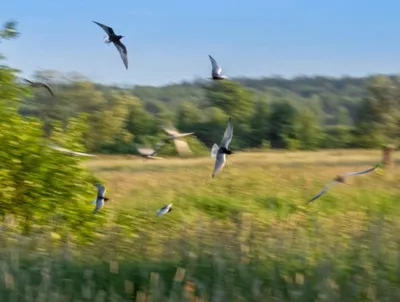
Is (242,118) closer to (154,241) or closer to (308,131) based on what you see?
(308,131)

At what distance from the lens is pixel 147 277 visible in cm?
470

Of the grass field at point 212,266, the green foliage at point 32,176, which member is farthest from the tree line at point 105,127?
the grass field at point 212,266

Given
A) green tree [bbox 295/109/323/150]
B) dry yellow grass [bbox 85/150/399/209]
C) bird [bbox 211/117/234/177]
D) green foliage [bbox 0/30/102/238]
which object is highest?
bird [bbox 211/117/234/177]

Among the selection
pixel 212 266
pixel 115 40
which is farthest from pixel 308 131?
pixel 212 266

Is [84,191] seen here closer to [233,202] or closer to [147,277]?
[147,277]

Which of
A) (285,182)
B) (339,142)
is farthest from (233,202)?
(339,142)

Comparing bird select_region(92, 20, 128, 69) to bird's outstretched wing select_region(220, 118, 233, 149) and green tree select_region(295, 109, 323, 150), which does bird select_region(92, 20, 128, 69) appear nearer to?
bird's outstretched wing select_region(220, 118, 233, 149)

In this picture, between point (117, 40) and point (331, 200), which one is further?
point (331, 200)

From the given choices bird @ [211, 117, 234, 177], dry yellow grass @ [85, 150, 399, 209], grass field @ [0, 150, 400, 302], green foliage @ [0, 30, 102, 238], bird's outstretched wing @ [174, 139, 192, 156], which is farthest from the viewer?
dry yellow grass @ [85, 150, 399, 209]

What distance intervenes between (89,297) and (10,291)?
0.43 m

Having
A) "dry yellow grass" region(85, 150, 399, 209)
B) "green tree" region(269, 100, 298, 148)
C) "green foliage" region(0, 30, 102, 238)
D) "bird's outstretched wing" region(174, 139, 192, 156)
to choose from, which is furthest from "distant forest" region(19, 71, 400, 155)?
"green foliage" region(0, 30, 102, 238)

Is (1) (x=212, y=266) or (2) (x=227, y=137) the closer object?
(1) (x=212, y=266)

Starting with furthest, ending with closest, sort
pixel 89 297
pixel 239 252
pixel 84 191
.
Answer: pixel 84 191, pixel 239 252, pixel 89 297

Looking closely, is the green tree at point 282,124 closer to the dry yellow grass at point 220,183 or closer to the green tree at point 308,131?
the green tree at point 308,131
